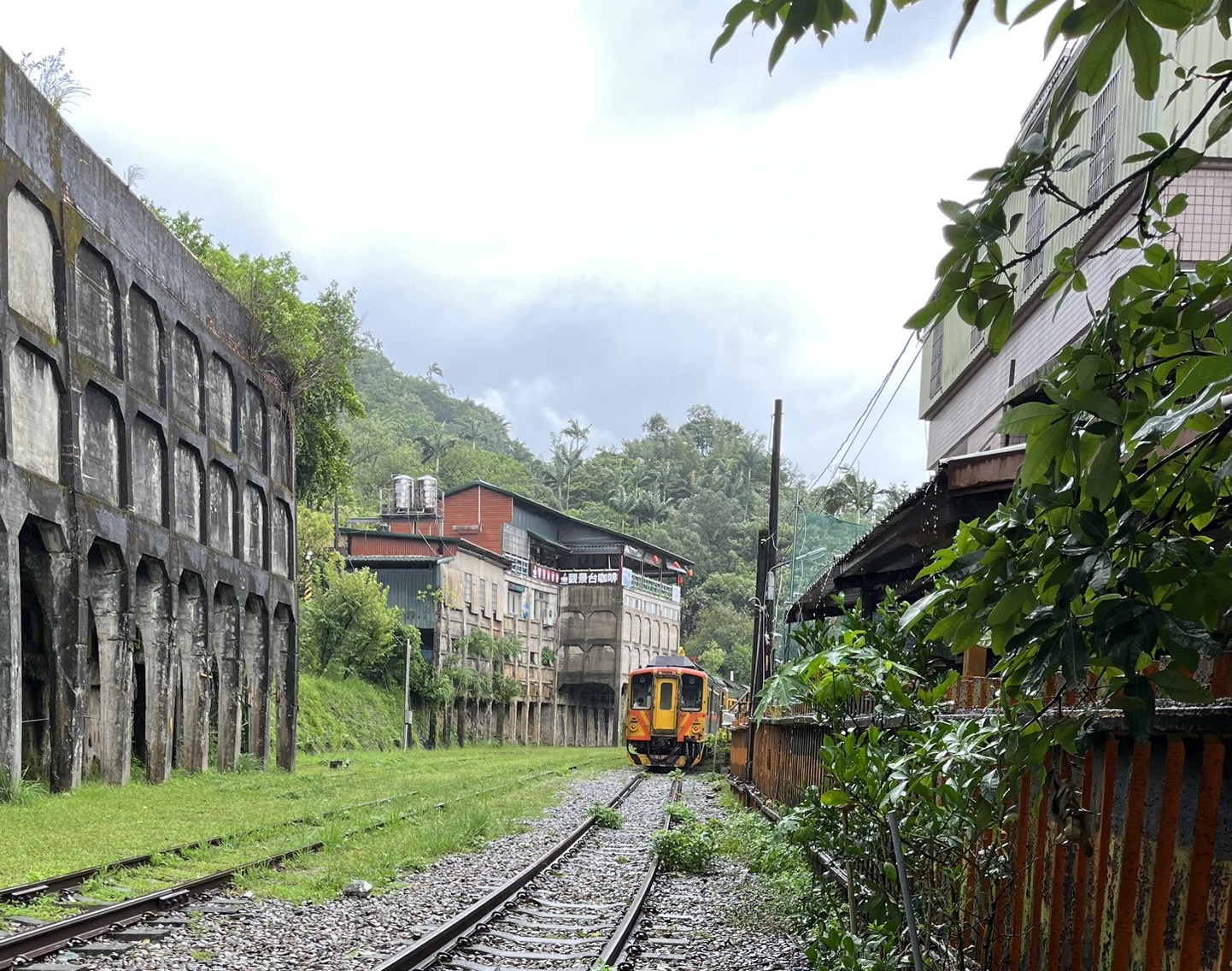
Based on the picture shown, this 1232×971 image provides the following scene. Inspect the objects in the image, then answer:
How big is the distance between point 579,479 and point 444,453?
13.4 meters

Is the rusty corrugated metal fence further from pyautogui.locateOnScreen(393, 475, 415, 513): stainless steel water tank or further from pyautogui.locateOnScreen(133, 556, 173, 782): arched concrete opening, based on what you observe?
pyautogui.locateOnScreen(393, 475, 415, 513): stainless steel water tank

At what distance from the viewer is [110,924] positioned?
7746 millimetres

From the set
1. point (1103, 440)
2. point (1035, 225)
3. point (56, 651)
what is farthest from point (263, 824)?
point (1103, 440)

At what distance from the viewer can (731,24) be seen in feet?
5.97

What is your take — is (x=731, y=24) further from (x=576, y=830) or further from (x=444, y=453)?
(x=444, y=453)

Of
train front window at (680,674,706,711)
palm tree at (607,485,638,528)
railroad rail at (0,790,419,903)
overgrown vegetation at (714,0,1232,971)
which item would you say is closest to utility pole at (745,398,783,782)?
train front window at (680,674,706,711)

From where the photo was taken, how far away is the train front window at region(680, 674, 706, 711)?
33125 mm

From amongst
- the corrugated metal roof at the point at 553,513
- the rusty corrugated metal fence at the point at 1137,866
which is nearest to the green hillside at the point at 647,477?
the corrugated metal roof at the point at 553,513

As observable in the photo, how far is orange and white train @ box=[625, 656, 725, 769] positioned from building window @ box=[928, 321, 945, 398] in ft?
50.8

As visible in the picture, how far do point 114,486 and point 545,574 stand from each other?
131 feet

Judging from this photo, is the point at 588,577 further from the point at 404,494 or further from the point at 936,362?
the point at 936,362

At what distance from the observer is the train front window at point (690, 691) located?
109 ft

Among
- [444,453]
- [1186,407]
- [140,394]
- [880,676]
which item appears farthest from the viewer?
[444,453]

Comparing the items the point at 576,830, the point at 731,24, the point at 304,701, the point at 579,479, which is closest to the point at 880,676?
the point at 731,24
